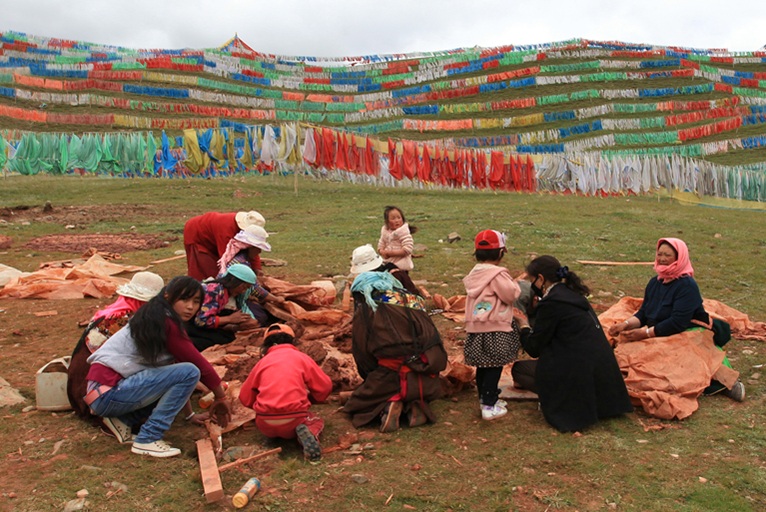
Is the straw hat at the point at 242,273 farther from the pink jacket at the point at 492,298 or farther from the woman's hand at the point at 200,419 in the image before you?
the pink jacket at the point at 492,298

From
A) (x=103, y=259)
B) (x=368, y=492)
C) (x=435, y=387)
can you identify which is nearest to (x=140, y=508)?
(x=368, y=492)

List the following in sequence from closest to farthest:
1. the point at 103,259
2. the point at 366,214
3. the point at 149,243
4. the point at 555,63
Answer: the point at 103,259 < the point at 149,243 < the point at 366,214 < the point at 555,63

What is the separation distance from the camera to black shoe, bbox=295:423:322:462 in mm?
3783

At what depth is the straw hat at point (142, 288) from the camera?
427 centimetres

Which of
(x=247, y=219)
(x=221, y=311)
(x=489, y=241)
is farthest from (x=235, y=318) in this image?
(x=489, y=241)

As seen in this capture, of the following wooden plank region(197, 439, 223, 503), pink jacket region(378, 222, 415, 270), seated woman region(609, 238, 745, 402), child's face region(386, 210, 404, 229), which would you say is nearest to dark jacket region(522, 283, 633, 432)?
seated woman region(609, 238, 745, 402)

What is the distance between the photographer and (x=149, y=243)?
465 inches

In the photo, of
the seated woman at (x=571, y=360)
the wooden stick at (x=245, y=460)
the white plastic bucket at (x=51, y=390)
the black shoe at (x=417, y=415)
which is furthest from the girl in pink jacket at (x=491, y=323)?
the white plastic bucket at (x=51, y=390)

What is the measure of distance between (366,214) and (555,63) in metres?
37.5

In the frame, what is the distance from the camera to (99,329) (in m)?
4.19

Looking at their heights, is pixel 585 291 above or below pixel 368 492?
Result: above

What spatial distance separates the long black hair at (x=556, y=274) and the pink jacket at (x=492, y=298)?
23cm

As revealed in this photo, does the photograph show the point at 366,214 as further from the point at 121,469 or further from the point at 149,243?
the point at 121,469

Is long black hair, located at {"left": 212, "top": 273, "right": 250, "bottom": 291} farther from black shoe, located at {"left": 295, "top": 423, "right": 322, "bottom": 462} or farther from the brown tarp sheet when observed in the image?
the brown tarp sheet
